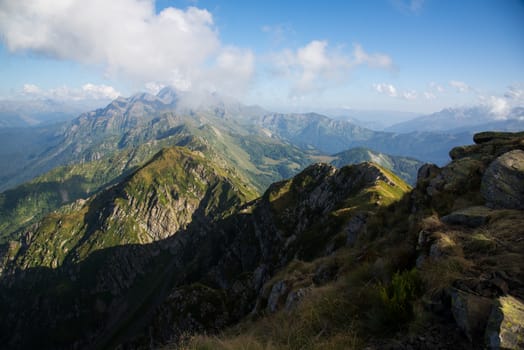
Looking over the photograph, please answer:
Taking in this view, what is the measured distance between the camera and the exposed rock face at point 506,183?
15516 mm

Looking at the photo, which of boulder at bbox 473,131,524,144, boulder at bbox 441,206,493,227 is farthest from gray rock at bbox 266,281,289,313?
boulder at bbox 473,131,524,144

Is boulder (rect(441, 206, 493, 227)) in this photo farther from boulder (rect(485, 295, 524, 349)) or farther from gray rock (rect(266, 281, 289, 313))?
gray rock (rect(266, 281, 289, 313))

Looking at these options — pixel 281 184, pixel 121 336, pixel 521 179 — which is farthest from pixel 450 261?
pixel 121 336

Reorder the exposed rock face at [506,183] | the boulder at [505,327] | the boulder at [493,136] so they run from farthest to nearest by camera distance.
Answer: the boulder at [493,136] → the exposed rock face at [506,183] → the boulder at [505,327]

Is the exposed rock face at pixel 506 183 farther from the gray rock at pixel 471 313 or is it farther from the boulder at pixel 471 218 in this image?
the gray rock at pixel 471 313

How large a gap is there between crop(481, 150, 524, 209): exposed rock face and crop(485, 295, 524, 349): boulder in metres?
12.0

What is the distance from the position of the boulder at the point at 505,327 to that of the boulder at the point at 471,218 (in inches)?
287

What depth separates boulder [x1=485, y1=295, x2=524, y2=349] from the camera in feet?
18.7

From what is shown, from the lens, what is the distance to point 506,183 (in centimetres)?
1633

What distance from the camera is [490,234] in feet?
34.9

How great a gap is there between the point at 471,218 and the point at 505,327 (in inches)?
343

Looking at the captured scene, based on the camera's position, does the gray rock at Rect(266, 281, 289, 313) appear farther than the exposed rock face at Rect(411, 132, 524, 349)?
Yes

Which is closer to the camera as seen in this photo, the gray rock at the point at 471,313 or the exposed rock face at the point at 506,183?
the gray rock at the point at 471,313

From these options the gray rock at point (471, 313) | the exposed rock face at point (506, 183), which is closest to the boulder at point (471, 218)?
the exposed rock face at point (506, 183)
